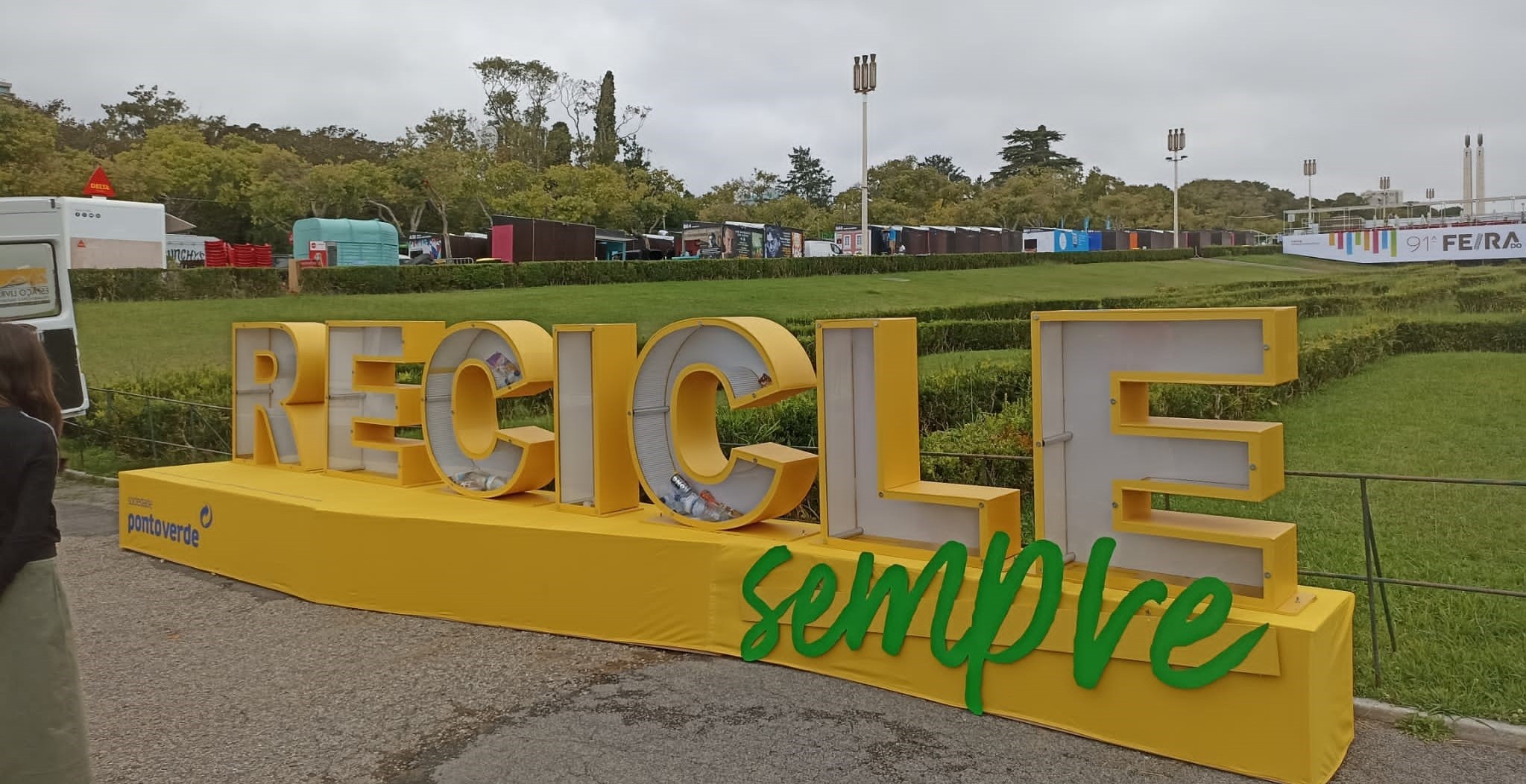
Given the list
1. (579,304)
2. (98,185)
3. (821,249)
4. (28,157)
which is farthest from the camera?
(821,249)

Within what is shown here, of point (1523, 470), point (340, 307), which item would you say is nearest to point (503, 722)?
point (1523, 470)

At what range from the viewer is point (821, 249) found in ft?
158

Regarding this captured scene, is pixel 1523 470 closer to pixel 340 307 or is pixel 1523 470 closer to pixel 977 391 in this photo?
pixel 977 391

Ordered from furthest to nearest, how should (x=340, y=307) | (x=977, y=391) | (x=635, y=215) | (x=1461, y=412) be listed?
(x=635, y=215) → (x=340, y=307) → (x=1461, y=412) → (x=977, y=391)

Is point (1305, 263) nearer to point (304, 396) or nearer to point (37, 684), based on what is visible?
point (304, 396)

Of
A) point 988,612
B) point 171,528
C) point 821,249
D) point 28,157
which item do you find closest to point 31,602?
point 988,612

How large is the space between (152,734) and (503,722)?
5.47ft

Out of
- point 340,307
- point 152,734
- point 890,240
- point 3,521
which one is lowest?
point 152,734

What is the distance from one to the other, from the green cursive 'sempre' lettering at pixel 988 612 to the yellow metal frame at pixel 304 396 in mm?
4432

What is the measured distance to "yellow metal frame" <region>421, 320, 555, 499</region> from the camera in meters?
6.95

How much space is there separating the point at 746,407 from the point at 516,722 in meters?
2.01

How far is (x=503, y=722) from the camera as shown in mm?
A: 5113

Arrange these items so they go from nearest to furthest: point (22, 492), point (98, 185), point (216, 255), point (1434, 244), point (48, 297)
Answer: point (22, 492) → point (48, 297) → point (98, 185) → point (1434, 244) → point (216, 255)

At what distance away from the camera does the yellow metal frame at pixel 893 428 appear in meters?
5.53
